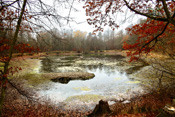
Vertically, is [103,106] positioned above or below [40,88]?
above

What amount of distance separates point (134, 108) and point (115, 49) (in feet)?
212

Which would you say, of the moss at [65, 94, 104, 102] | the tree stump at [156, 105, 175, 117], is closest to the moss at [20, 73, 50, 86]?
the moss at [65, 94, 104, 102]

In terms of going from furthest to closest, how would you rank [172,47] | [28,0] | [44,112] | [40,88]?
[40,88] < [172,47] < [44,112] < [28,0]

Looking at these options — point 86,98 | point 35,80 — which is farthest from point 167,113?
point 35,80

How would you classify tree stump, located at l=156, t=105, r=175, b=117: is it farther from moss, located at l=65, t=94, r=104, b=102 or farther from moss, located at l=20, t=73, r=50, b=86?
moss, located at l=20, t=73, r=50, b=86

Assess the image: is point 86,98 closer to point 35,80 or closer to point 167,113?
point 167,113

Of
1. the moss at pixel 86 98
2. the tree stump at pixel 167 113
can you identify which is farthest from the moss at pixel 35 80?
the tree stump at pixel 167 113

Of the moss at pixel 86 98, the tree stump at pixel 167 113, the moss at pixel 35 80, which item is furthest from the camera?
the moss at pixel 35 80

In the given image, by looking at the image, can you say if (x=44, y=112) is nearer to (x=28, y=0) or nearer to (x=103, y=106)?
(x=103, y=106)

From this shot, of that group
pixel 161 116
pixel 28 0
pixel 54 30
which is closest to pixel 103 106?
pixel 161 116

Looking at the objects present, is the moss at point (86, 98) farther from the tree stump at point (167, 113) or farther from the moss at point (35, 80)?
the tree stump at point (167, 113)

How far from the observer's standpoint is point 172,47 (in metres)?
7.60

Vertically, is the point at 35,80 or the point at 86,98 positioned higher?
the point at 35,80

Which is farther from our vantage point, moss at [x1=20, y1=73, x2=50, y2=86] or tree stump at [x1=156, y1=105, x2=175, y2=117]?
moss at [x1=20, y1=73, x2=50, y2=86]
